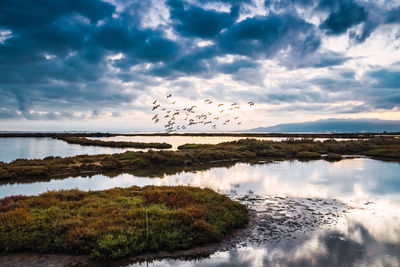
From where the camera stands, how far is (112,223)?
11.6 meters

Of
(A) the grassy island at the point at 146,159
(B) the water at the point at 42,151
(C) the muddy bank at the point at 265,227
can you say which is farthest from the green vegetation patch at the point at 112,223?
(B) the water at the point at 42,151

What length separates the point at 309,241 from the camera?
39.3 ft

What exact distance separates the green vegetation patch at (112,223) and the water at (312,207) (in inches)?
41.7

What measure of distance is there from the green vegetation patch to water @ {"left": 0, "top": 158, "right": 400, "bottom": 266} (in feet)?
3.47

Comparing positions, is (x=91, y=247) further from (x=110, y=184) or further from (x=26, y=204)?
(x=110, y=184)

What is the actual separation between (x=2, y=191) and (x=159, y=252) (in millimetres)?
18833

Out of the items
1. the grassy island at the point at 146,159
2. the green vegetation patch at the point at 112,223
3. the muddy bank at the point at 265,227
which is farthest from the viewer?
the grassy island at the point at 146,159

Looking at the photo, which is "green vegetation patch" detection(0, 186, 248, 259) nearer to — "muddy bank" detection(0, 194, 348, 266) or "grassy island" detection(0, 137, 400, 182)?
"muddy bank" detection(0, 194, 348, 266)

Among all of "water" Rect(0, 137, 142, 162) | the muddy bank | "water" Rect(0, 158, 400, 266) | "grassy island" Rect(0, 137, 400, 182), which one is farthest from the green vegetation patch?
"water" Rect(0, 137, 142, 162)

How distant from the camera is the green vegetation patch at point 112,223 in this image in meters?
10.4

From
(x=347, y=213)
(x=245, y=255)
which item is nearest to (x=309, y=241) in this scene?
(x=245, y=255)

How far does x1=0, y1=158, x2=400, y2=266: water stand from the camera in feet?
34.2

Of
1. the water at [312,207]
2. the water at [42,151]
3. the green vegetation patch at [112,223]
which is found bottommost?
the water at [312,207]

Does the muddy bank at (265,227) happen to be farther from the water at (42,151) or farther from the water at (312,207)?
the water at (42,151)
